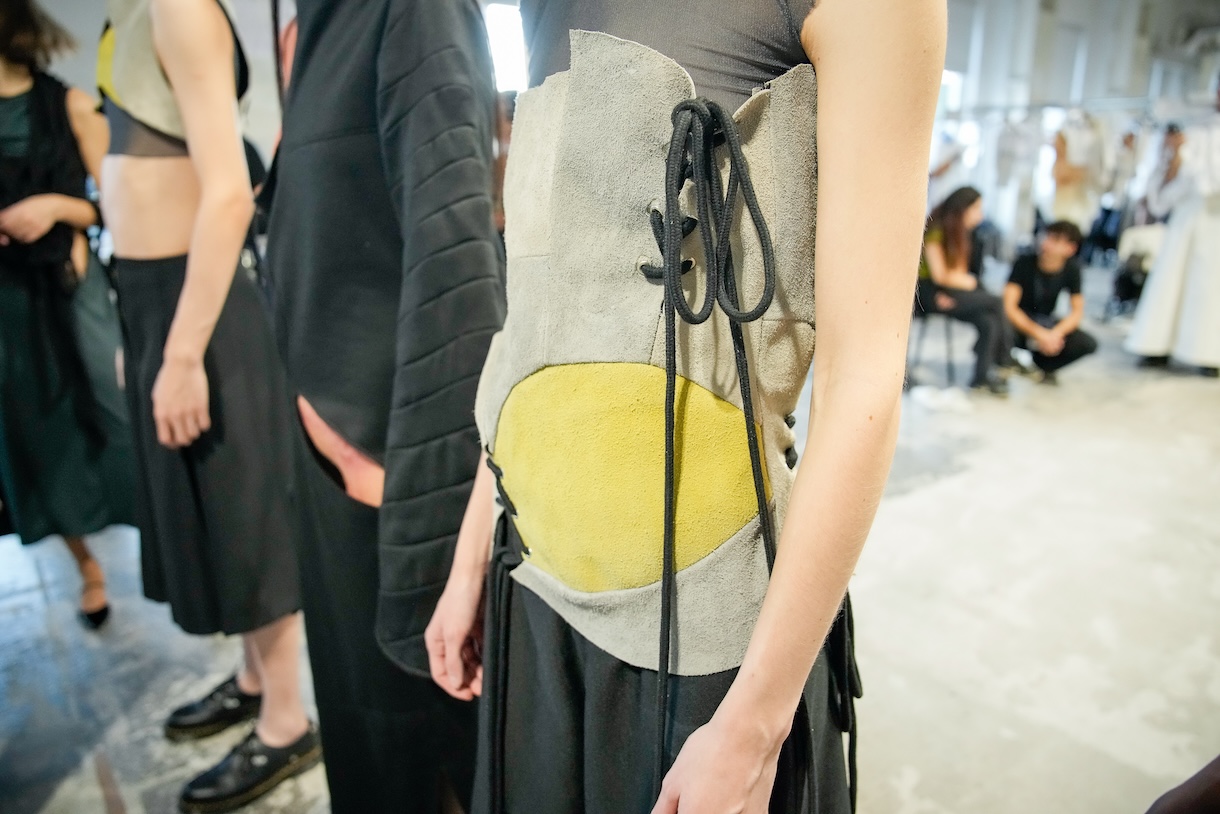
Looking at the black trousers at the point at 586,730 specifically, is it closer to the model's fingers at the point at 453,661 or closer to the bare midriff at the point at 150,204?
the model's fingers at the point at 453,661

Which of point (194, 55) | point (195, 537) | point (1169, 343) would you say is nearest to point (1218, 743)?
point (195, 537)

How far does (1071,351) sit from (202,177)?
14.7 feet

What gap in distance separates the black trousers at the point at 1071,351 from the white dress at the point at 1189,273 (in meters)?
0.63

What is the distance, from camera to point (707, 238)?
19.6 inches

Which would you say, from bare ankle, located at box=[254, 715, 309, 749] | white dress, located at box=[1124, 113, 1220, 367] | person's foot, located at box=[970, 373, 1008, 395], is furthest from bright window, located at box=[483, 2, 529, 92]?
white dress, located at box=[1124, 113, 1220, 367]

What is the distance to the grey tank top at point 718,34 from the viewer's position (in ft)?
1.58

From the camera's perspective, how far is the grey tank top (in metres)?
0.48

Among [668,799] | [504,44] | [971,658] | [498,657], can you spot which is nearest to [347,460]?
[498,657]

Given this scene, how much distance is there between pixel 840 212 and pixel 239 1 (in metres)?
4.10

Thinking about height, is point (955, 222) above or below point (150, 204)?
below

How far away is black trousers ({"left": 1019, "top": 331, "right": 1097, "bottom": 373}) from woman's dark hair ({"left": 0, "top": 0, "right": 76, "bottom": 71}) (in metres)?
4.57

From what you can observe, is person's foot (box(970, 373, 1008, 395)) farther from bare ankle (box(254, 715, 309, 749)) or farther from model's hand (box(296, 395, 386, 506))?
model's hand (box(296, 395, 386, 506))

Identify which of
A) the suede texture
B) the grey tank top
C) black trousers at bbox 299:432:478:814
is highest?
the grey tank top

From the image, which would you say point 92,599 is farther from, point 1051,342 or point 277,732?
point 1051,342
